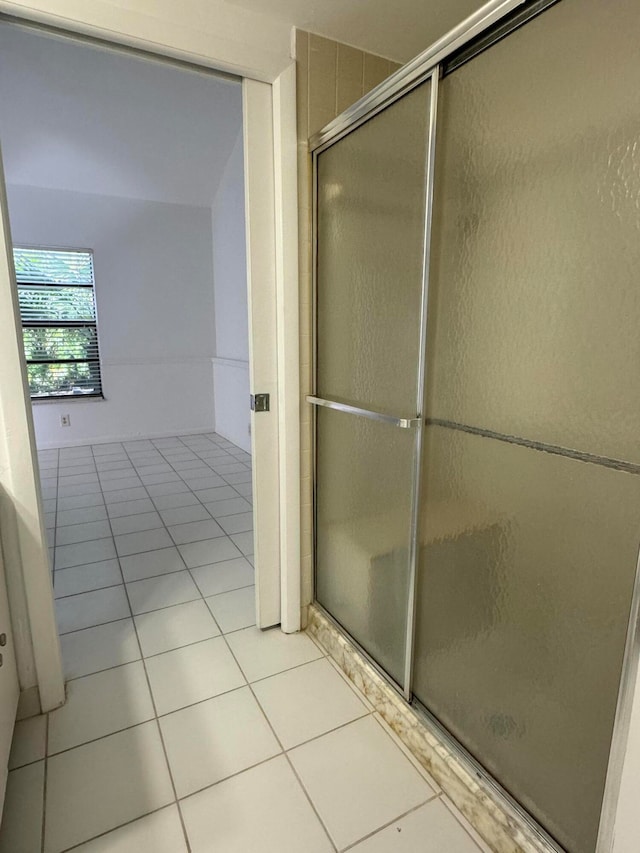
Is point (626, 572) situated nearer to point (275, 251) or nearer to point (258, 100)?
point (275, 251)

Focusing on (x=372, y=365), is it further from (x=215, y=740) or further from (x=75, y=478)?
(x=75, y=478)

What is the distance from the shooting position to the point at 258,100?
62.6 inches

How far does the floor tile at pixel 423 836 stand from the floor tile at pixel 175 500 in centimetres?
251

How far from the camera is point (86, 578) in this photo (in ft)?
7.86

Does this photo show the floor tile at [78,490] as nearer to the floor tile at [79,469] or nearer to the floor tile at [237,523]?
the floor tile at [79,469]

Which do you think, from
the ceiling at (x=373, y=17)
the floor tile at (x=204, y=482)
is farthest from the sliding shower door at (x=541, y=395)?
the floor tile at (x=204, y=482)

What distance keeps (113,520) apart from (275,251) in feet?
7.46

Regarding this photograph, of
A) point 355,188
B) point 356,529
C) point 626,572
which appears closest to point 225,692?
point 356,529

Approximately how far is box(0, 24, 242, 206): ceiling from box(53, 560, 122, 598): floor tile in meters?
2.82

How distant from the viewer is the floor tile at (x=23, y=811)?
116cm

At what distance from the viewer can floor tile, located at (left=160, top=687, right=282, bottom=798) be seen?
1.35 meters

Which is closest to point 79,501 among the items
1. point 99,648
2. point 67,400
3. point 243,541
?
point 243,541

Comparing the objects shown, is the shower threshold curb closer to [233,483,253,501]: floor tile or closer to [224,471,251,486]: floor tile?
[233,483,253,501]: floor tile

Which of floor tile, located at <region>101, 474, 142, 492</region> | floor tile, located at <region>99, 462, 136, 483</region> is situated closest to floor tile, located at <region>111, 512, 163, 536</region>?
floor tile, located at <region>101, 474, 142, 492</region>
